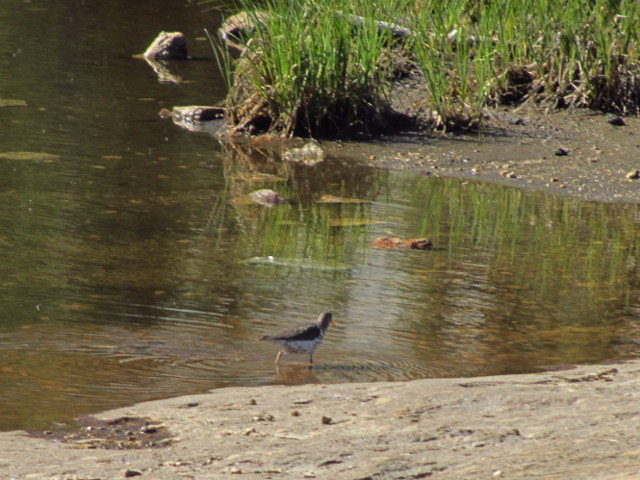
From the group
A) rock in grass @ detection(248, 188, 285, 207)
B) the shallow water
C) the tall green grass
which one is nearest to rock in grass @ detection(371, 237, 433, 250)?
the shallow water

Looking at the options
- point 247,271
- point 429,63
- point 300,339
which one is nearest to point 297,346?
point 300,339

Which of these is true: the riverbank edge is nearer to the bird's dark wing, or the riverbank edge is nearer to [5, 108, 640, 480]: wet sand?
[5, 108, 640, 480]: wet sand

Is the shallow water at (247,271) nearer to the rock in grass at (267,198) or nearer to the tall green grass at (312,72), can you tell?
the rock in grass at (267,198)

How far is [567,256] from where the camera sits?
810cm

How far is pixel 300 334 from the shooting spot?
543 centimetres

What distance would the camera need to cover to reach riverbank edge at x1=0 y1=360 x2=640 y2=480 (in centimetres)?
366

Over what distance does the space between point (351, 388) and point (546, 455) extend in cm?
144

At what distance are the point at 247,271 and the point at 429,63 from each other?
4.96 meters

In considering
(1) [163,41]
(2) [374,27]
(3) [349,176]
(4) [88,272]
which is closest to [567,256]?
(3) [349,176]

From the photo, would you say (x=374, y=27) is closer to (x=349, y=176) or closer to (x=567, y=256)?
(x=349, y=176)

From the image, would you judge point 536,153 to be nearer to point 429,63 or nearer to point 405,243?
point 429,63

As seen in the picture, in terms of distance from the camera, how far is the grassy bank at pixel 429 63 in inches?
446

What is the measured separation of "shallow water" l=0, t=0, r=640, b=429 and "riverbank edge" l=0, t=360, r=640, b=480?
508 mm

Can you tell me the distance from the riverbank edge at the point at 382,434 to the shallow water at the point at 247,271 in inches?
20.0
